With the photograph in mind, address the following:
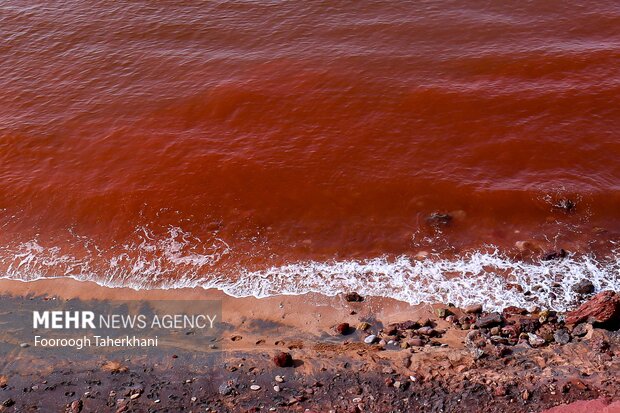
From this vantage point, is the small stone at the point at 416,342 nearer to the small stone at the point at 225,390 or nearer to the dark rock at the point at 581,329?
the dark rock at the point at 581,329

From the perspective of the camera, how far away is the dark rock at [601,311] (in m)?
19.8

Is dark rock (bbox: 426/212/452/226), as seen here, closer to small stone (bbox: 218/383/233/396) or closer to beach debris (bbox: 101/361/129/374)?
small stone (bbox: 218/383/233/396)

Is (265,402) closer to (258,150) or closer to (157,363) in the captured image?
(157,363)

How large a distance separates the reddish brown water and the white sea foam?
0.79ft

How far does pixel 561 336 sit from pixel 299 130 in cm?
1925

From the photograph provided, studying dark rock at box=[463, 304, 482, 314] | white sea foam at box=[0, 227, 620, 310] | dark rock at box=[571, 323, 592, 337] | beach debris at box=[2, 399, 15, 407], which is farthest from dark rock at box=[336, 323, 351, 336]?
beach debris at box=[2, 399, 15, 407]

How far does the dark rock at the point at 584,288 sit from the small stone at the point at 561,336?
2774 millimetres

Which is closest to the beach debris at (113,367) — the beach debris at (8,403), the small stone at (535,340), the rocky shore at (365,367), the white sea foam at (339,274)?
the rocky shore at (365,367)

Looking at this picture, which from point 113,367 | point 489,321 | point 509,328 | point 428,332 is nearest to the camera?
point 113,367

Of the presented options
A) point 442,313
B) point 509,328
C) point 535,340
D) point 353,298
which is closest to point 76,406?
point 353,298

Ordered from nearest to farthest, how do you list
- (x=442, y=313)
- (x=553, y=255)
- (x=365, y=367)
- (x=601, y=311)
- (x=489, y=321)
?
1. (x=365, y=367)
2. (x=601, y=311)
3. (x=489, y=321)
4. (x=442, y=313)
5. (x=553, y=255)

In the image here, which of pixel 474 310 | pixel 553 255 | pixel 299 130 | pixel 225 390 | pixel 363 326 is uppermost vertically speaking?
pixel 299 130

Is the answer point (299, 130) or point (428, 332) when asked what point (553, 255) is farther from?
point (299, 130)

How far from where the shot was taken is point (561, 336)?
1967cm
